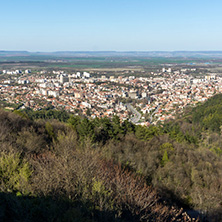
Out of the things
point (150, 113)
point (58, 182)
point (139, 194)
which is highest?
point (58, 182)

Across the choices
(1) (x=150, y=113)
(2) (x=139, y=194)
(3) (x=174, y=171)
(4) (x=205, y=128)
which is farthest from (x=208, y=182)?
(1) (x=150, y=113)

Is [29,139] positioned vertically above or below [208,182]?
above

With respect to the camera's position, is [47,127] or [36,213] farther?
[47,127]

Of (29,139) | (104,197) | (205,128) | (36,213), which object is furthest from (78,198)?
(205,128)

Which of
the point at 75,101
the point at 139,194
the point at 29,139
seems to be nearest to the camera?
the point at 139,194

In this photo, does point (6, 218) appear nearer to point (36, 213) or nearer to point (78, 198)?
point (36, 213)

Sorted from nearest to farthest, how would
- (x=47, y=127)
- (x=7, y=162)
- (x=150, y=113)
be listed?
(x=7, y=162)
(x=47, y=127)
(x=150, y=113)
